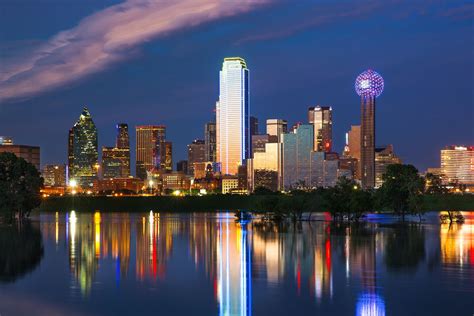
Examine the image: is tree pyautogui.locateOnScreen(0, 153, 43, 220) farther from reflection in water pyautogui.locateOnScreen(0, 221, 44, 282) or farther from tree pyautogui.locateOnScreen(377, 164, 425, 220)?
tree pyautogui.locateOnScreen(377, 164, 425, 220)

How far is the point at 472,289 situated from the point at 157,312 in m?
15.0

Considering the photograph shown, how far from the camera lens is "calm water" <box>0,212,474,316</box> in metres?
29.2

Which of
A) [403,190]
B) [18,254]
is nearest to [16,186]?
[18,254]

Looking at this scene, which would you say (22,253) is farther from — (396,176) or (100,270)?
(396,176)

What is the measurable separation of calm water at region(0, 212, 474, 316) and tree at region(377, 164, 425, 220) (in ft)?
128

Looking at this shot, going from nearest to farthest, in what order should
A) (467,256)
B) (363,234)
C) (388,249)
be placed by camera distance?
(467,256)
(388,249)
(363,234)

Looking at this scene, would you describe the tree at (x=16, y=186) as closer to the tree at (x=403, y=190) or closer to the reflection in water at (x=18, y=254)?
the reflection in water at (x=18, y=254)

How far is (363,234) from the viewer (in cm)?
7138

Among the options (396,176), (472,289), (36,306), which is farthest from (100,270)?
(396,176)

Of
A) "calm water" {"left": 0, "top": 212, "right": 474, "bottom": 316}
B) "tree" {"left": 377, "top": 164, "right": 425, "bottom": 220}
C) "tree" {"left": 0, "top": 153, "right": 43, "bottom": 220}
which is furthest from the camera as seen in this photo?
"tree" {"left": 377, "top": 164, "right": 425, "bottom": 220}

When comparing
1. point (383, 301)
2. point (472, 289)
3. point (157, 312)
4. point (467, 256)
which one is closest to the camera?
point (157, 312)

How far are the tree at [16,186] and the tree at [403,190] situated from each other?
175ft

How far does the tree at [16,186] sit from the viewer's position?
3652 inches

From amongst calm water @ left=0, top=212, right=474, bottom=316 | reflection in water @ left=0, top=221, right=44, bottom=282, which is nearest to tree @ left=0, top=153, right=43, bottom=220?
reflection in water @ left=0, top=221, right=44, bottom=282
